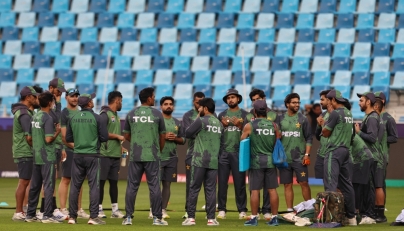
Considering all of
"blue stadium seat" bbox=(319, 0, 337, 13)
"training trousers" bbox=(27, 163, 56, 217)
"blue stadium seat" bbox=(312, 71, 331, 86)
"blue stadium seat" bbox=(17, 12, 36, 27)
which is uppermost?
"blue stadium seat" bbox=(319, 0, 337, 13)

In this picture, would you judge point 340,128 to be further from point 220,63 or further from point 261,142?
point 220,63

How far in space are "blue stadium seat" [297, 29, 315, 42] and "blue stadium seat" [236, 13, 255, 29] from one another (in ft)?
6.23

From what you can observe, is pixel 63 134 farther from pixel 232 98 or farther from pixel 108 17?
pixel 108 17

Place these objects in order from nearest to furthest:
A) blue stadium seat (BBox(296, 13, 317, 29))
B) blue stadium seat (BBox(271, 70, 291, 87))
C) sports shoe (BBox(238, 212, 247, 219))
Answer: sports shoe (BBox(238, 212, 247, 219)) → blue stadium seat (BBox(271, 70, 291, 87)) → blue stadium seat (BBox(296, 13, 317, 29))

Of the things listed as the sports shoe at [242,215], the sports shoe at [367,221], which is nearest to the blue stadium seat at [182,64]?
the sports shoe at [242,215]

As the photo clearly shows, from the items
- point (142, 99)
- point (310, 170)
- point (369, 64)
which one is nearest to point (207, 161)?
point (142, 99)

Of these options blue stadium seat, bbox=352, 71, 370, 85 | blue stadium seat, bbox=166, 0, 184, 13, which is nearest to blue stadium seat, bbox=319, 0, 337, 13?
blue stadium seat, bbox=352, 71, 370, 85

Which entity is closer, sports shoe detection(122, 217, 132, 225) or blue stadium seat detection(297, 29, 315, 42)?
sports shoe detection(122, 217, 132, 225)

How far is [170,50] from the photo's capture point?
32.1m

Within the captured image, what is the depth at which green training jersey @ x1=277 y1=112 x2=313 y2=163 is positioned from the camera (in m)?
15.6

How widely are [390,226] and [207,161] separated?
9.70ft

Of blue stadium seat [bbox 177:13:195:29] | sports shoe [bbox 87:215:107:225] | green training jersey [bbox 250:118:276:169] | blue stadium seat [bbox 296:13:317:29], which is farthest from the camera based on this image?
blue stadium seat [bbox 177:13:195:29]

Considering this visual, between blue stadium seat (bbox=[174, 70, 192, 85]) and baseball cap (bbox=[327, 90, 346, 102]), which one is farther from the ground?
blue stadium seat (bbox=[174, 70, 192, 85])

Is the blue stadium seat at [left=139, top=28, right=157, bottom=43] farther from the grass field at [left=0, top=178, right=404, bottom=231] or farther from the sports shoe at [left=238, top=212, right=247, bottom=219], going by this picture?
the sports shoe at [left=238, top=212, right=247, bottom=219]
